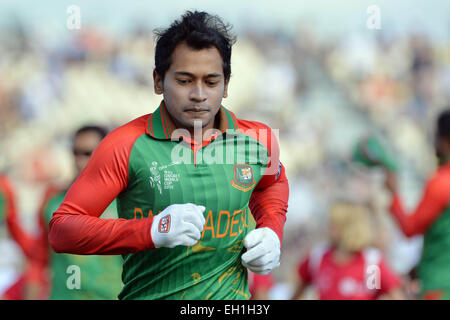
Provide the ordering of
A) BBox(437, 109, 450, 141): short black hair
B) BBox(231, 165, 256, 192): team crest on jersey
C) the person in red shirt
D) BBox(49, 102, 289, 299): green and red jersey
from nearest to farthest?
1. BBox(49, 102, 289, 299): green and red jersey
2. BBox(231, 165, 256, 192): team crest on jersey
3. BBox(437, 109, 450, 141): short black hair
4. the person in red shirt

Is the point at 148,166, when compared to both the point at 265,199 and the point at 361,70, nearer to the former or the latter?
the point at 265,199

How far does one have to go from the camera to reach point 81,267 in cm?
407

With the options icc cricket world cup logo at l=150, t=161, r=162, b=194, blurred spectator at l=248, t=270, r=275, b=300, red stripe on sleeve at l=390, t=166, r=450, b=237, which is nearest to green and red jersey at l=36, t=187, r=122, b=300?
blurred spectator at l=248, t=270, r=275, b=300

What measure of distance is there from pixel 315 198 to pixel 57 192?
409cm

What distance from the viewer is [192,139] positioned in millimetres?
2432

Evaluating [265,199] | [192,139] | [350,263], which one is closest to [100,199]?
[192,139]

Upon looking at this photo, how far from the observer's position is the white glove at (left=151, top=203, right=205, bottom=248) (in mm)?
2107

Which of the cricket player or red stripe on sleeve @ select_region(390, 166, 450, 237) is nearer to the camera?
the cricket player

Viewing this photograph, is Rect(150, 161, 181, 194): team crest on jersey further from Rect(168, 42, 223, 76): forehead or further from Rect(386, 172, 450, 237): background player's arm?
Rect(386, 172, 450, 237): background player's arm

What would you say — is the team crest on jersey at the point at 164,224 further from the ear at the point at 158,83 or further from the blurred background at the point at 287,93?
the blurred background at the point at 287,93

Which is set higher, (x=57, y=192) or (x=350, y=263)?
(x=57, y=192)

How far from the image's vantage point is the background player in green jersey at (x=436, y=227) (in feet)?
13.2

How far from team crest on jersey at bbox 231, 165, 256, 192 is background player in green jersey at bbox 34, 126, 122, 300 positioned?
168 centimetres

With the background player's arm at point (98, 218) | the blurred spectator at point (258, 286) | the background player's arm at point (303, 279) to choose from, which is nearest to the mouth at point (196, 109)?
the background player's arm at point (98, 218)
